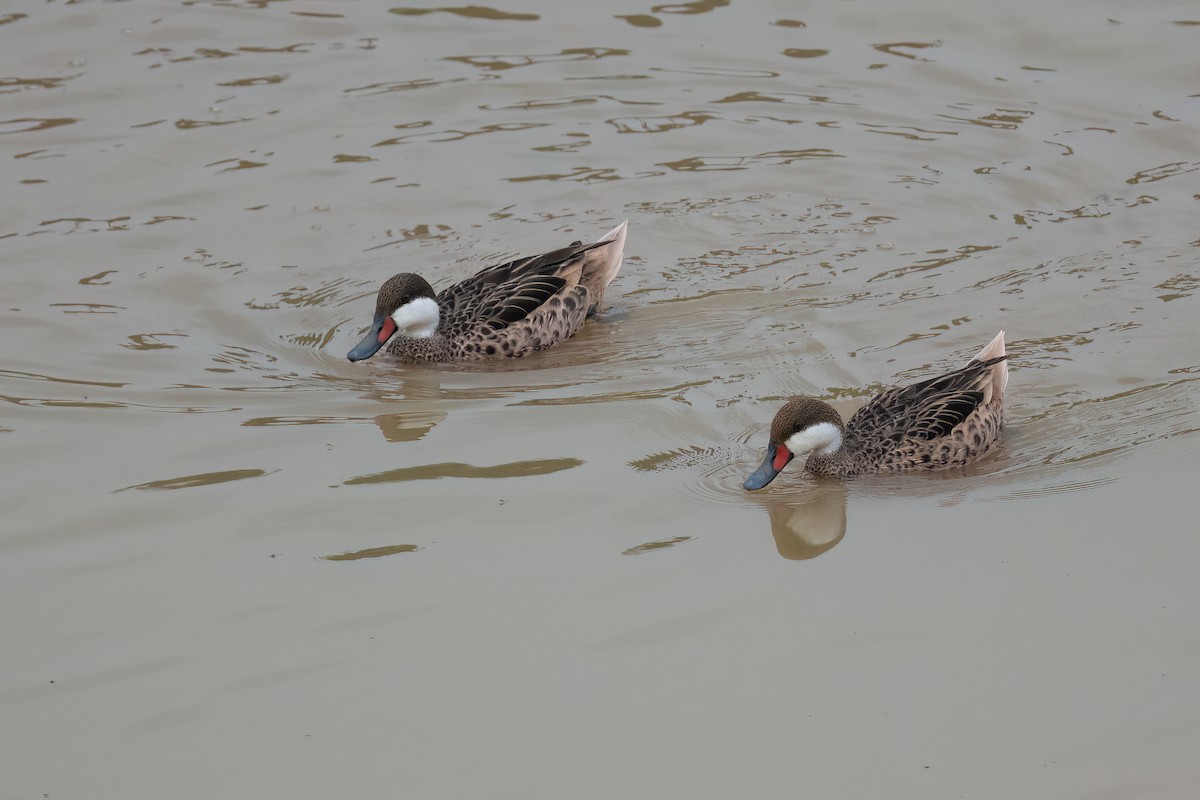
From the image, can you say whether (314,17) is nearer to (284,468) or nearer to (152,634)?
(284,468)

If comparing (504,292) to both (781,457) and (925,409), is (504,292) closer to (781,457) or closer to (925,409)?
(781,457)

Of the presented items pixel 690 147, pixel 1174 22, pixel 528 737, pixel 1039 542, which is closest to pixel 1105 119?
pixel 1174 22

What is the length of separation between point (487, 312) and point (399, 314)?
584 mm

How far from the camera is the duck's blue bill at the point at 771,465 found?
23.4 feet

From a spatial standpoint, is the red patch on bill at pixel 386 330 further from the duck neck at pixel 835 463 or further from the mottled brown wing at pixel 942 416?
the mottled brown wing at pixel 942 416

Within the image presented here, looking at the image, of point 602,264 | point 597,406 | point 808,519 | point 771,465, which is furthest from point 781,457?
point 602,264

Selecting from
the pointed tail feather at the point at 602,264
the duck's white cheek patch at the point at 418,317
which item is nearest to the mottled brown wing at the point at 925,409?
the pointed tail feather at the point at 602,264

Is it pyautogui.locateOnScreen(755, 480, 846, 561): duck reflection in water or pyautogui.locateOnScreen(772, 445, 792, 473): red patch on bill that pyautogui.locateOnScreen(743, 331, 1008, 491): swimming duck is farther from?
pyautogui.locateOnScreen(755, 480, 846, 561): duck reflection in water

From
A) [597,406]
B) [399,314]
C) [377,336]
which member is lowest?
[597,406]

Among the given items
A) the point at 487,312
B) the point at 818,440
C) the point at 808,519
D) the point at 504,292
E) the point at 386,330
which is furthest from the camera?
the point at 504,292

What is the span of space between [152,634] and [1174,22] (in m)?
11.9

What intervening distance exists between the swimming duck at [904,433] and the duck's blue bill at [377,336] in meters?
2.79

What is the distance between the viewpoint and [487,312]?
30.8 ft

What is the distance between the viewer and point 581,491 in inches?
280
